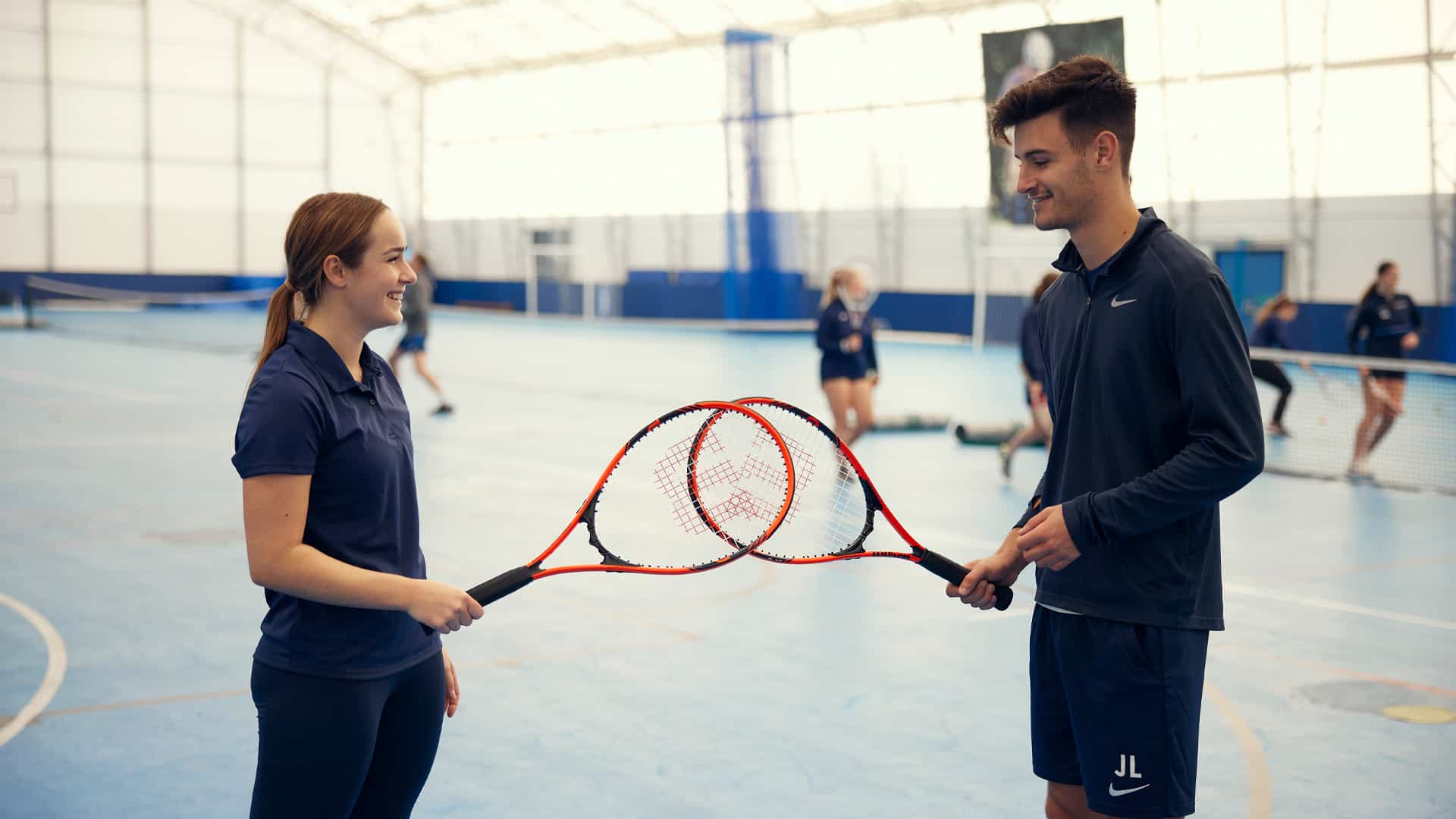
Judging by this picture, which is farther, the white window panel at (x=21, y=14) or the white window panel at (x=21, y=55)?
the white window panel at (x=21, y=55)

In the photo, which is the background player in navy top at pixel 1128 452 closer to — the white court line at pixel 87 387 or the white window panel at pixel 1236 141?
the white court line at pixel 87 387

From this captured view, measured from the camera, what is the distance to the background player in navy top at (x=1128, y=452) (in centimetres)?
270

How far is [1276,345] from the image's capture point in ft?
52.0

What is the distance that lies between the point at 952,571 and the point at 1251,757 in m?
2.56

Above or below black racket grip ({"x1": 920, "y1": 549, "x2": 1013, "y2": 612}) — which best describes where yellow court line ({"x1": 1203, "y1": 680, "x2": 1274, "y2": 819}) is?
below

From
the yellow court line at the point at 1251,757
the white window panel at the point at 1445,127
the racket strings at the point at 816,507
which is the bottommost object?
the yellow court line at the point at 1251,757

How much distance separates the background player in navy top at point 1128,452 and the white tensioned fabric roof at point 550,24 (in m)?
29.3

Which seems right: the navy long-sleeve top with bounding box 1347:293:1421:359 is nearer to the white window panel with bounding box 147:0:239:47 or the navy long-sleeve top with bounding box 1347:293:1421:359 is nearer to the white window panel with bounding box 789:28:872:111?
the white window panel with bounding box 789:28:872:111

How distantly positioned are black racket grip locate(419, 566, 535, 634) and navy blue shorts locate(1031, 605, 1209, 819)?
1206 mm

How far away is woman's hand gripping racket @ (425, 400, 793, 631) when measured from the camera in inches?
135

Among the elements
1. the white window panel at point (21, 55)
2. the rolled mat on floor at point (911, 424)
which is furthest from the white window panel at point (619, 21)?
the rolled mat on floor at point (911, 424)

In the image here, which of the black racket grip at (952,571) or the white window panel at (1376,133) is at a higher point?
the white window panel at (1376,133)

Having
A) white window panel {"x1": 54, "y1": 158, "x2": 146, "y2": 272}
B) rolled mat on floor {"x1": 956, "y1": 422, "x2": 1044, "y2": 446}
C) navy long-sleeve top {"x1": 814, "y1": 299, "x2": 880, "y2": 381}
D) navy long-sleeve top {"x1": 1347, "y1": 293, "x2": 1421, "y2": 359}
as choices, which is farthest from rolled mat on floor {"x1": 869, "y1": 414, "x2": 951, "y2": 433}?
white window panel {"x1": 54, "y1": 158, "x2": 146, "y2": 272}

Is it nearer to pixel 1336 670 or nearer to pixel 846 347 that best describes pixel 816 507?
pixel 846 347
